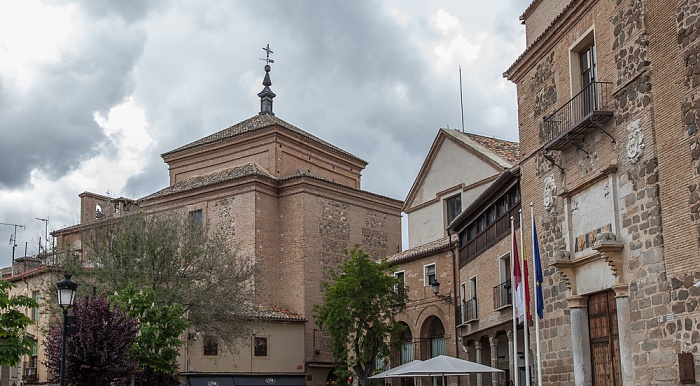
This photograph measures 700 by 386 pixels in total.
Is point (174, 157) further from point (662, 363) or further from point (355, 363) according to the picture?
point (662, 363)

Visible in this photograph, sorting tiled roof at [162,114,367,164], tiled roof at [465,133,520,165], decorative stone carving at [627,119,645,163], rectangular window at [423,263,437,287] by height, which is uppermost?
tiled roof at [162,114,367,164]

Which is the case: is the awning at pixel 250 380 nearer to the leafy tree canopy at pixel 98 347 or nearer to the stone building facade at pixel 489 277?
the stone building facade at pixel 489 277

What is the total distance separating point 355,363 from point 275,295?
10.6 meters

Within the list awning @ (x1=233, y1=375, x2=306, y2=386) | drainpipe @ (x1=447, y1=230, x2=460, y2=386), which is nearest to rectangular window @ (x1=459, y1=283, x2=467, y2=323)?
drainpipe @ (x1=447, y1=230, x2=460, y2=386)

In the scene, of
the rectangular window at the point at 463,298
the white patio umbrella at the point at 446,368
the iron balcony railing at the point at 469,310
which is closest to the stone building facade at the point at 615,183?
the white patio umbrella at the point at 446,368

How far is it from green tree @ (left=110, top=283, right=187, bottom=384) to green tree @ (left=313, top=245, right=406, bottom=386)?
8.37 meters

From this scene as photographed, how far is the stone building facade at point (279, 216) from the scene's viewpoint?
40031 mm

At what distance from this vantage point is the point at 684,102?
13.6 meters

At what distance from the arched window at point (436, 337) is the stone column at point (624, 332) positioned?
1725 centimetres

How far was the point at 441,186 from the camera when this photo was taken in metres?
34.0

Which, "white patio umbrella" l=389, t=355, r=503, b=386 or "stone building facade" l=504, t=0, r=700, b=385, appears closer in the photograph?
"stone building facade" l=504, t=0, r=700, b=385

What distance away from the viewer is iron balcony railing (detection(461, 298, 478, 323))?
2791 centimetres

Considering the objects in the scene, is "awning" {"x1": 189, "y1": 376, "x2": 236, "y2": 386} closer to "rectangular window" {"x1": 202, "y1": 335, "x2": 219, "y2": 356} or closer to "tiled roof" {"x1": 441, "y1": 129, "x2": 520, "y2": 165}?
"rectangular window" {"x1": 202, "y1": 335, "x2": 219, "y2": 356}

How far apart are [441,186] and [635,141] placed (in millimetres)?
18976
